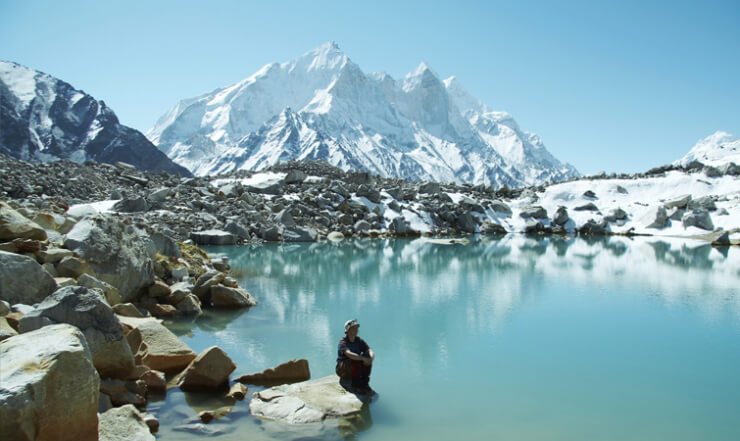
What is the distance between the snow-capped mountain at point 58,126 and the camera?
125312 millimetres

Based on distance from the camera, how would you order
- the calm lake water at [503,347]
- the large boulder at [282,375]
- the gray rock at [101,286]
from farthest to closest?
the gray rock at [101,286]
the large boulder at [282,375]
the calm lake water at [503,347]

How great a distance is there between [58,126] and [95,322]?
161856 millimetres

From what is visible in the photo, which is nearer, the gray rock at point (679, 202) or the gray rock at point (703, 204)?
the gray rock at point (703, 204)

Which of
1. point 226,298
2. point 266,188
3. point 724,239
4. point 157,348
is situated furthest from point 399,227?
point 157,348

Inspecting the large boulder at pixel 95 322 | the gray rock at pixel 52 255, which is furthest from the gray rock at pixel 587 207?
the large boulder at pixel 95 322

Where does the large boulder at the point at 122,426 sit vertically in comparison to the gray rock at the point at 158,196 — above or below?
below

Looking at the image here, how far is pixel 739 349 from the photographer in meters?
12.4

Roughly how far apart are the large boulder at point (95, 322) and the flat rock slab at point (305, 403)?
2184 mm

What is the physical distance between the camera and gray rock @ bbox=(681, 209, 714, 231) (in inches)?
1977

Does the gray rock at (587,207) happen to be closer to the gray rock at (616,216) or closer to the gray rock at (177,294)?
the gray rock at (616,216)

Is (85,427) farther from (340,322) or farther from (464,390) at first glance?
(340,322)

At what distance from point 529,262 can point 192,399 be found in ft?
86.5

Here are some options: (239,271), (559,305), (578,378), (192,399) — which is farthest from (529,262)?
(192,399)

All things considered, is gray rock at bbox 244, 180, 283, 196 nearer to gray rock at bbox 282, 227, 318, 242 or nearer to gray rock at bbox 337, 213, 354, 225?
gray rock at bbox 337, 213, 354, 225
